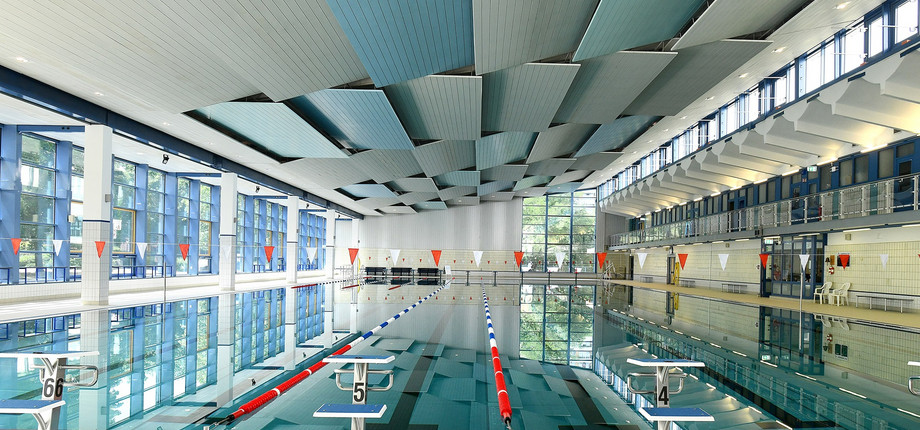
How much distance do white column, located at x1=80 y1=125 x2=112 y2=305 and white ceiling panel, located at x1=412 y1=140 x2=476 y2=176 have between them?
8481 millimetres

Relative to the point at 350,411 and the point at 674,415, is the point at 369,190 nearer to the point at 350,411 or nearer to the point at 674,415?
the point at 350,411

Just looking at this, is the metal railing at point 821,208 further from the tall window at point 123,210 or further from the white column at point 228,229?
the tall window at point 123,210

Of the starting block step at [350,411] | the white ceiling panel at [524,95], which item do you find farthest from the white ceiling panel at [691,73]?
the starting block step at [350,411]

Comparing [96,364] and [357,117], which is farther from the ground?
[357,117]

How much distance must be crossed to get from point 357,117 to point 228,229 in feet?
31.4

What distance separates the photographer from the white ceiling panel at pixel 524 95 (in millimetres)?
11016

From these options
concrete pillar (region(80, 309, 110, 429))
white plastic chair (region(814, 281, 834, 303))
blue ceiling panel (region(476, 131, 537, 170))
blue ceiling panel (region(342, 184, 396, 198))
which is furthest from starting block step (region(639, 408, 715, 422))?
blue ceiling panel (region(342, 184, 396, 198))

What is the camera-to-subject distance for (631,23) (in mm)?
8836

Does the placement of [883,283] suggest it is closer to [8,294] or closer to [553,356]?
[553,356]

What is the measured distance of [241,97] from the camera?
11516mm

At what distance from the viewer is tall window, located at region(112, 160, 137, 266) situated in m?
19.5

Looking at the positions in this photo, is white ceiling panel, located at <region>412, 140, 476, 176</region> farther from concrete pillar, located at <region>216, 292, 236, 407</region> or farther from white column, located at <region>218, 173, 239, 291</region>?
concrete pillar, located at <region>216, 292, 236, 407</region>

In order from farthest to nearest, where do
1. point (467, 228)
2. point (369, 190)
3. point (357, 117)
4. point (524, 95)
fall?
point (467, 228)
point (369, 190)
point (357, 117)
point (524, 95)

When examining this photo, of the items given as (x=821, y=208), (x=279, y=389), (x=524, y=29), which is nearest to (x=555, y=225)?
(x=821, y=208)
